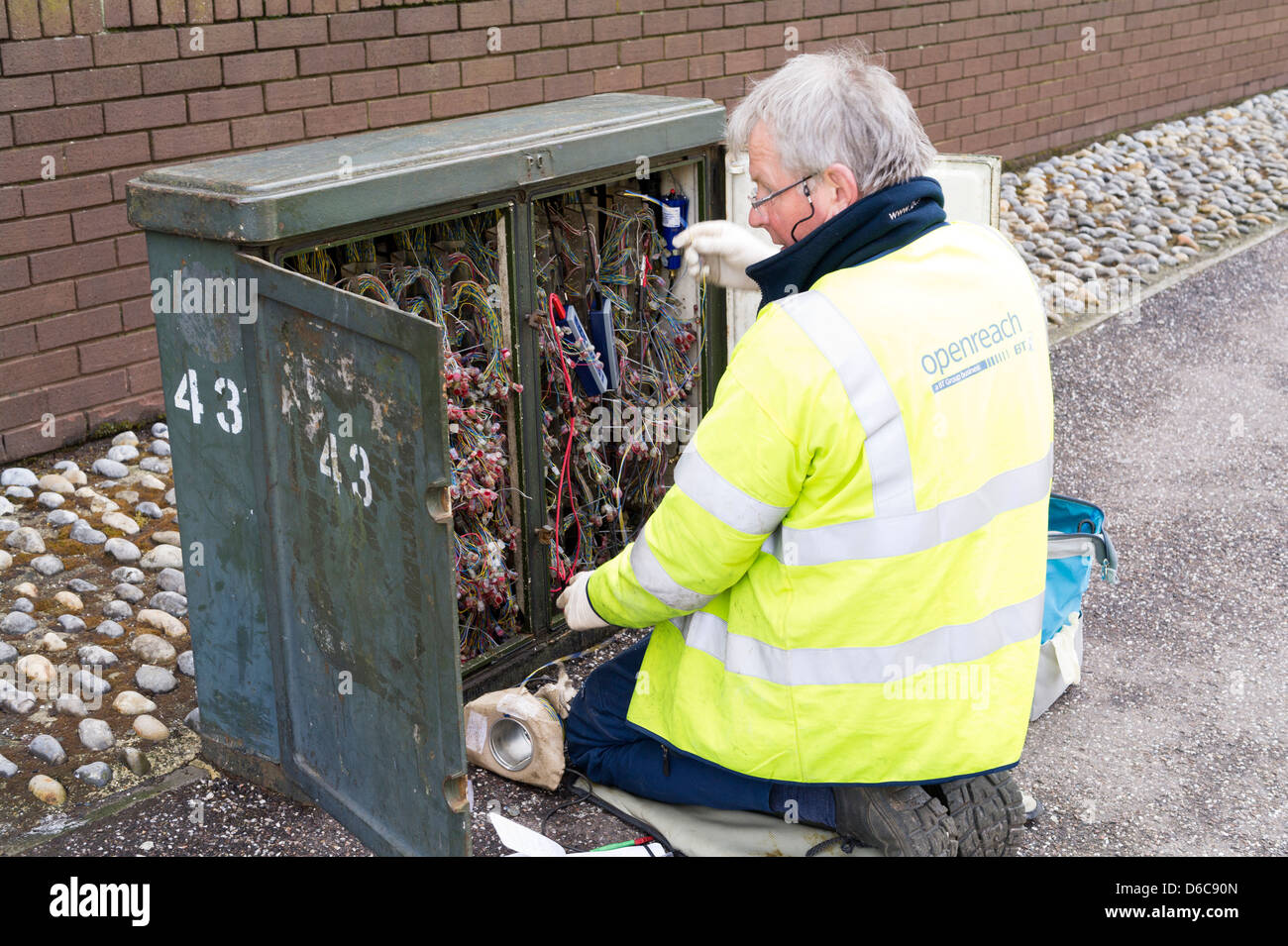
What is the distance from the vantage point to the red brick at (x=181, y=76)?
204 inches

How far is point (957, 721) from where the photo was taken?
278 centimetres

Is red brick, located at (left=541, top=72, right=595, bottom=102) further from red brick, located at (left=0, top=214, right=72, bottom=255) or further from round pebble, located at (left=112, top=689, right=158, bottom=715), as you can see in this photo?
round pebble, located at (left=112, top=689, right=158, bottom=715)

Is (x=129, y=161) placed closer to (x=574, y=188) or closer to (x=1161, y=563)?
(x=574, y=188)

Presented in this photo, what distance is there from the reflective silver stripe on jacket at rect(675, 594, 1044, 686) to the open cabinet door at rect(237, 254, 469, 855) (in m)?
0.63

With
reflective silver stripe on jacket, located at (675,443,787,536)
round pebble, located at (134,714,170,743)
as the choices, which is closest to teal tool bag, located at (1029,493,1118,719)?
reflective silver stripe on jacket, located at (675,443,787,536)

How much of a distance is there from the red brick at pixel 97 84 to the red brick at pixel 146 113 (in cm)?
4

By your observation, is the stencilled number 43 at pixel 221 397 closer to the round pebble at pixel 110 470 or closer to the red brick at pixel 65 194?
the round pebble at pixel 110 470

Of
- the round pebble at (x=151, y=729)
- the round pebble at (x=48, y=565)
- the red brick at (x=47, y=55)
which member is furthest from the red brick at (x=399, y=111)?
the round pebble at (x=151, y=729)

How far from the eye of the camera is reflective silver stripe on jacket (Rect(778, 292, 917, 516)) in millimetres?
2562

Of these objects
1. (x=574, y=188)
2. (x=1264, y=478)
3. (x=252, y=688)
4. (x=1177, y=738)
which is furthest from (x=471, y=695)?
(x=1264, y=478)

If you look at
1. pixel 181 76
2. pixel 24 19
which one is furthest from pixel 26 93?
pixel 181 76

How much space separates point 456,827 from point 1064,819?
1.57 m

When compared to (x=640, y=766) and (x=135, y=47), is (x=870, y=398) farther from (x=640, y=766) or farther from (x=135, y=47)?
(x=135, y=47)

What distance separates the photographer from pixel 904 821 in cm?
284
